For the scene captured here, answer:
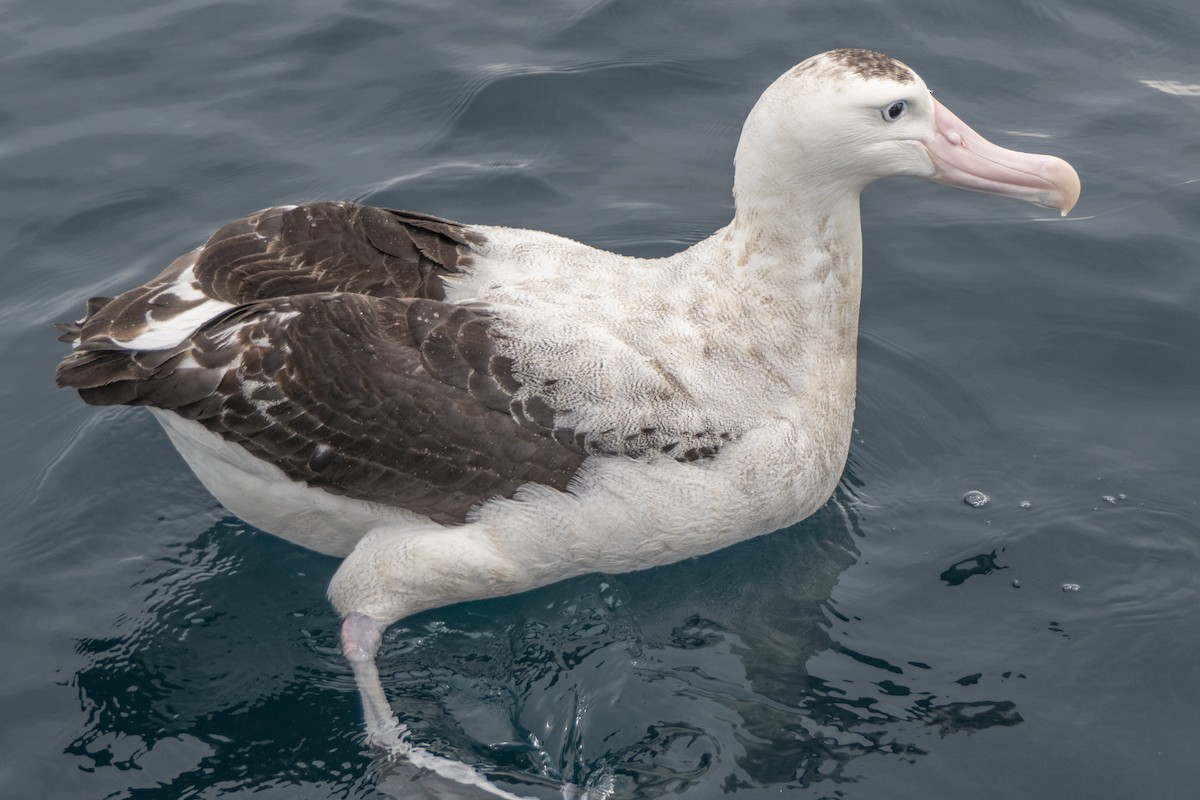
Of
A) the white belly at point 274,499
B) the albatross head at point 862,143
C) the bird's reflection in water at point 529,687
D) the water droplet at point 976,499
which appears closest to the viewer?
the bird's reflection in water at point 529,687

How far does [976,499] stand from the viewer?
295 inches

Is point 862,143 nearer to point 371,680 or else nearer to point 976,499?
point 976,499

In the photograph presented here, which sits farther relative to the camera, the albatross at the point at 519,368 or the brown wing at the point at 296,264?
the brown wing at the point at 296,264

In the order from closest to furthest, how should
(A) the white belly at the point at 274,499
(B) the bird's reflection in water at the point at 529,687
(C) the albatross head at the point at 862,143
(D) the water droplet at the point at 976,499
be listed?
(B) the bird's reflection in water at the point at 529,687, (C) the albatross head at the point at 862,143, (A) the white belly at the point at 274,499, (D) the water droplet at the point at 976,499

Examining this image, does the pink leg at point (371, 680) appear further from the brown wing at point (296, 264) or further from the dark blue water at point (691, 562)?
the brown wing at point (296, 264)

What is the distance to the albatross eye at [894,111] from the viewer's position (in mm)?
6300

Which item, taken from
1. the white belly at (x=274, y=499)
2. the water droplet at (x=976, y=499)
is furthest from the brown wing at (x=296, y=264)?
the water droplet at (x=976, y=499)

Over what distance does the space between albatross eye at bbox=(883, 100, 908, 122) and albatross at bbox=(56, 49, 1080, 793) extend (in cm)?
1

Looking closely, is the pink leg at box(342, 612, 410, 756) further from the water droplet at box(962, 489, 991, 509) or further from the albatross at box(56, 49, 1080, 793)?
the water droplet at box(962, 489, 991, 509)

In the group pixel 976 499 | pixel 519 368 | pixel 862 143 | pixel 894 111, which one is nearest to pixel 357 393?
pixel 519 368

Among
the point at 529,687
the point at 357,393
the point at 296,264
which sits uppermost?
the point at 296,264

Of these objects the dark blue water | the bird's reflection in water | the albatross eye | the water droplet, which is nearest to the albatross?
the albatross eye

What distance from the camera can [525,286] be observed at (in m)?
6.70

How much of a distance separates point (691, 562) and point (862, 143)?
2.34m
